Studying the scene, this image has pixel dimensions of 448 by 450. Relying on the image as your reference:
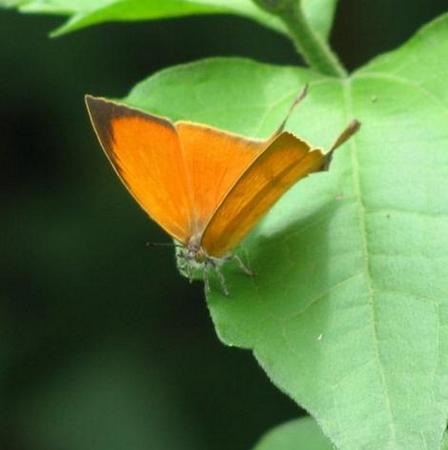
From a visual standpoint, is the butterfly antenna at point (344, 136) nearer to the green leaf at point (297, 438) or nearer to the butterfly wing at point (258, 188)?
the butterfly wing at point (258, 188)

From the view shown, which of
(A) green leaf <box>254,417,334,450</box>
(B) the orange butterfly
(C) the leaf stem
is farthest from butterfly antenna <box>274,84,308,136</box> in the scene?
(A) green leaf <box>254,417,334,450</box>

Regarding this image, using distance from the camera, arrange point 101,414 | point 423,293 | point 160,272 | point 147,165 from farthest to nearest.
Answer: point 160,272, point 101,414, point 147,165, point 423,293

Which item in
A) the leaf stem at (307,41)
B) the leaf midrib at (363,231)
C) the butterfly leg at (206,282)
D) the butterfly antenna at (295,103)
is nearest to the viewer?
the leaf midrib at (363,231)

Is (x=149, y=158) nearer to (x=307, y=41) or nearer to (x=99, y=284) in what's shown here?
(x=307, y=41)

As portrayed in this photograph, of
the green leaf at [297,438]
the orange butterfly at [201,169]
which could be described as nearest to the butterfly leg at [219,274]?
the orange butterfly at [201,169]

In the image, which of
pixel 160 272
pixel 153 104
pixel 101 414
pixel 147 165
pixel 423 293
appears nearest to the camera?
pixel 423 293

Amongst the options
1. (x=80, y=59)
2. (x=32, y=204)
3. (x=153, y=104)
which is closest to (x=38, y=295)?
(x=32, y=204)

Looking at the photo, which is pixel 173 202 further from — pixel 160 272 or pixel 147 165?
pixel 160 272
